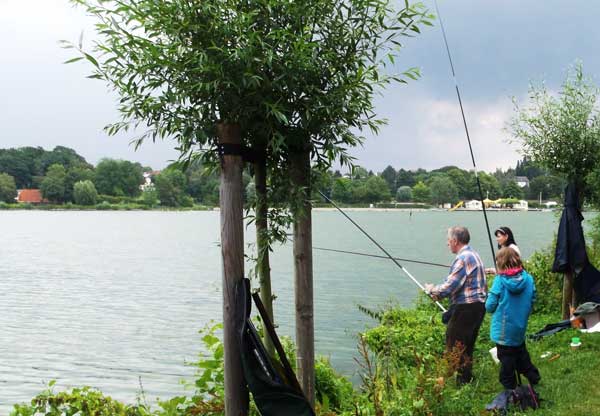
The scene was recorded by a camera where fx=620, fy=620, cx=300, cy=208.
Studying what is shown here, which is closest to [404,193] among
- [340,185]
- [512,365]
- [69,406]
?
[512,365]

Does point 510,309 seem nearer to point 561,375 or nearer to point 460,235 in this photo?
point 460,235

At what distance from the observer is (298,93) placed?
412 centimetres

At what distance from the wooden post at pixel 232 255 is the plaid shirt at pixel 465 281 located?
295 cm

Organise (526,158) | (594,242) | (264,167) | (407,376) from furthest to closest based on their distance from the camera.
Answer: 1. (594,242)
2. (526,158)
3. (407,376)
4. (264,167)

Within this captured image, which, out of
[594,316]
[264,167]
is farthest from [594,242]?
[264,167]

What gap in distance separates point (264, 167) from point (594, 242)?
33.3ft

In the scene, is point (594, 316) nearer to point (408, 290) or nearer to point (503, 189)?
point (408, 290)

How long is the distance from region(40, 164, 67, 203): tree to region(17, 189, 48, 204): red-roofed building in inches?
186

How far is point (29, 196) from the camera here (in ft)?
464

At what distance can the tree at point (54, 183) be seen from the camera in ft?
413

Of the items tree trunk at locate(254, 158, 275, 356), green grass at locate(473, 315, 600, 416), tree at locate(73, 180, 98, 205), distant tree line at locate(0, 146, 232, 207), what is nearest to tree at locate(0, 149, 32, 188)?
distant tree line at locate(0, 146, 232, 207)

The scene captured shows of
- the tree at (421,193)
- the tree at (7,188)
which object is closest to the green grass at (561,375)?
the tree at (421,193)

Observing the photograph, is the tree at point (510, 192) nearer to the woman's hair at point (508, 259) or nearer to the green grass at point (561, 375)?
the green grass at point (561, 375)

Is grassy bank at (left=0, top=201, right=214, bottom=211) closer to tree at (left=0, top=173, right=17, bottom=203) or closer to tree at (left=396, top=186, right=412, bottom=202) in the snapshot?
tree at (left=0, top=173, right=17, bottom=203)
